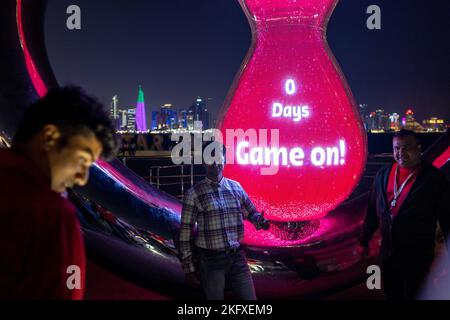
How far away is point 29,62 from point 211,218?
1525mm

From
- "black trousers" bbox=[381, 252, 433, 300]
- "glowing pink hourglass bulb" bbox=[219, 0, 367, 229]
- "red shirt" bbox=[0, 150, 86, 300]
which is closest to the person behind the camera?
"red shirt" bbox=[0, 150, 86, 300]

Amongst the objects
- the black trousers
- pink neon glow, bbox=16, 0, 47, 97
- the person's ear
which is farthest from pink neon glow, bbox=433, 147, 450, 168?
the person's ear

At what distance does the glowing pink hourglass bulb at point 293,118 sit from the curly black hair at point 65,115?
1.67 meters

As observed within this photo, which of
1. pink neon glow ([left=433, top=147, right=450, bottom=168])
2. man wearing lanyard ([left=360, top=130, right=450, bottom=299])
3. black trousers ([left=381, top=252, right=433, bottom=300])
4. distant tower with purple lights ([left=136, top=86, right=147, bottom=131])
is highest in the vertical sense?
distant tower with purple lights ([left=136, top=86, right=147, bottom=131])

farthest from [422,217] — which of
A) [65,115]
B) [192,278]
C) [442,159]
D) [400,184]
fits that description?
[65,115]

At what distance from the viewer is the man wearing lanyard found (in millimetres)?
2443

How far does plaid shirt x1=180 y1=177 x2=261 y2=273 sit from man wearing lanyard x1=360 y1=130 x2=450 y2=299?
2.63 ft

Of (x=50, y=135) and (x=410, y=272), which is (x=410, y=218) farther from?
(x=50, y=135)


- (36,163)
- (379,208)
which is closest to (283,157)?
(379,208)

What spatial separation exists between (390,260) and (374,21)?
1.41m

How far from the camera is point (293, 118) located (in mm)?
2662

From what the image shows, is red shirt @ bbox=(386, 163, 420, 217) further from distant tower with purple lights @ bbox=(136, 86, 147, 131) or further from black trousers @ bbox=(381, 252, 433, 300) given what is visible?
distant tower with purple lights @ bbox=(136, 86, 147, 131)

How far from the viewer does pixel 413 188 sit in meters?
2.48
